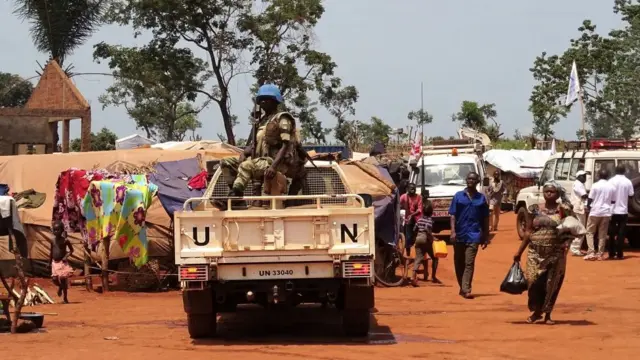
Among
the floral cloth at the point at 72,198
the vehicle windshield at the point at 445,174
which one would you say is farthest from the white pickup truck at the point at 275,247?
the vehicle windshield at the point at 445,174

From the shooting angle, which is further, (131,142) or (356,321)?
(131,142)

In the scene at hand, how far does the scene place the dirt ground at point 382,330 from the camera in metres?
9.46

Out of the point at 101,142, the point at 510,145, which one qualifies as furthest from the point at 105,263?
the point at 510,145

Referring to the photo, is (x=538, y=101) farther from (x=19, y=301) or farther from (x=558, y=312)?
(x=19, y=301)

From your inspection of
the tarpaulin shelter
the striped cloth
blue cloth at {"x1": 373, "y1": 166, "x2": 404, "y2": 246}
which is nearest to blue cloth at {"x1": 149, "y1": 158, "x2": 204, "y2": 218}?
the tarpaulin shelter

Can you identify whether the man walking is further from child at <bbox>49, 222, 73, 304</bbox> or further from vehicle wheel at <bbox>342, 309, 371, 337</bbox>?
vehicle wheel at <bbox>342, 309, 371, 337</bbox>

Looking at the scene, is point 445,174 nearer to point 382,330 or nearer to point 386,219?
point 386,219

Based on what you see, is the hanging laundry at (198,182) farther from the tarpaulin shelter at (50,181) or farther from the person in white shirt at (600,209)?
the person in white shirt at (600,209)

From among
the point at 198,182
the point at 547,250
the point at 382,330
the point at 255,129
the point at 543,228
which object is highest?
the point at 255,129

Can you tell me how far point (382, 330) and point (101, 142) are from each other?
36.4 m

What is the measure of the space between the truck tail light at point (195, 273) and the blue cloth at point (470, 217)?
17.2 feet

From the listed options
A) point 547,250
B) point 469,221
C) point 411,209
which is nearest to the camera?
point 547,250

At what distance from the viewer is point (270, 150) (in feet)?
35.4

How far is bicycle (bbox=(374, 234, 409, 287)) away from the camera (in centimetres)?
1617
